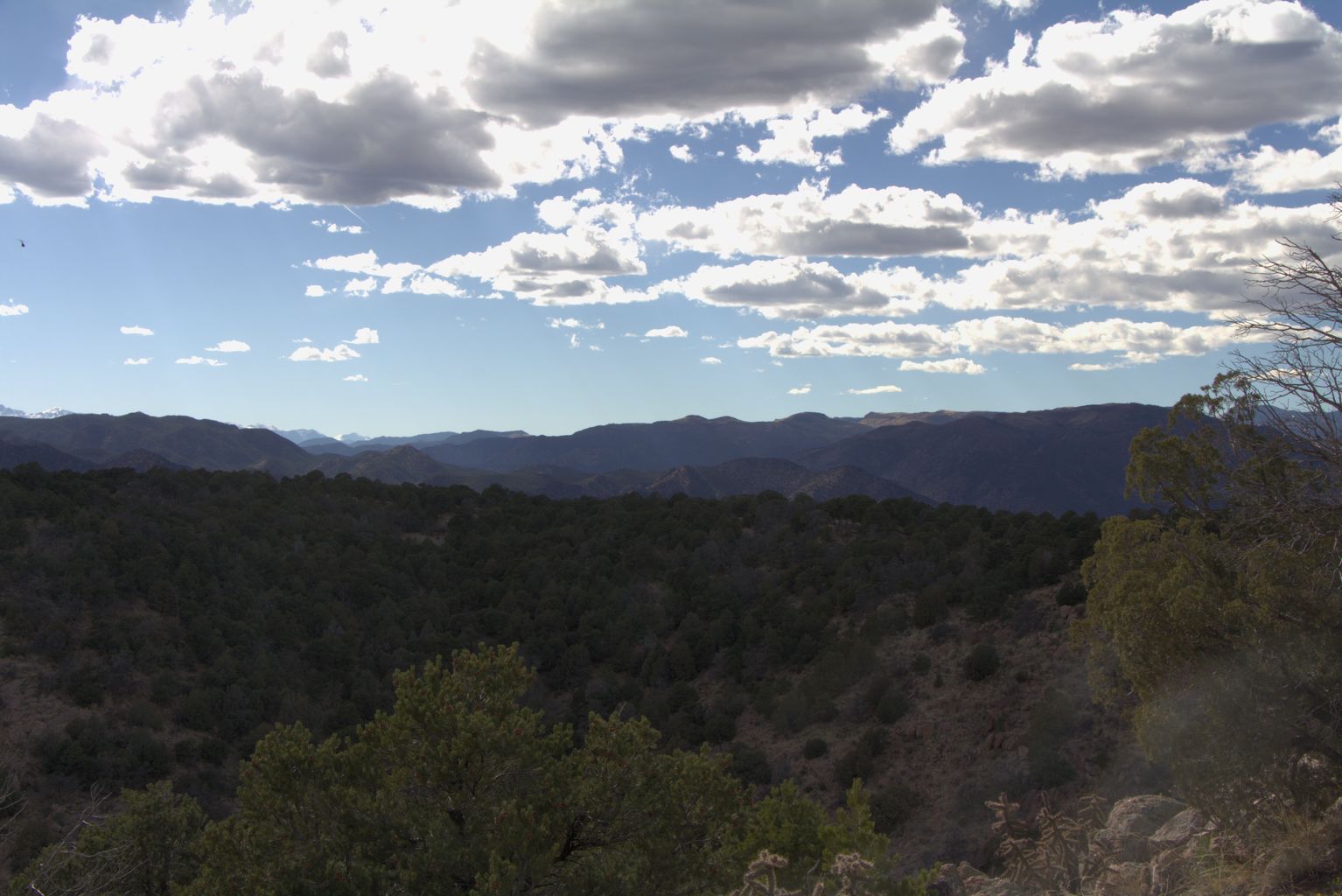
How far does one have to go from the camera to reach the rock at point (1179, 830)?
36.2 ft

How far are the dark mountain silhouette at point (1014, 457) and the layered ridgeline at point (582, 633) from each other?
78063 mm

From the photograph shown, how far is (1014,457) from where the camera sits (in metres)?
133

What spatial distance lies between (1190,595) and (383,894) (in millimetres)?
9321

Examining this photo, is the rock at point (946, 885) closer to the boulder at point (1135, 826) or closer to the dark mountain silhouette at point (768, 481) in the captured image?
the boulder at point (1135, 826)

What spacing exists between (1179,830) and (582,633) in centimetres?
2439

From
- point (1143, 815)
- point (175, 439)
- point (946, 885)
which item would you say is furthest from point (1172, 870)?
point (175, 439)

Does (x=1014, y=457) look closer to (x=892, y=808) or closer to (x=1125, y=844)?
(x=892, y=808)

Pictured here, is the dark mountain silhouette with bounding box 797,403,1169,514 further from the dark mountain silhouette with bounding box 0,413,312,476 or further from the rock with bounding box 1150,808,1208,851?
the rock with bounding box 1150,808,1208,851

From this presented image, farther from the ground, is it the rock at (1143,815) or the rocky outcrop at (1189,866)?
the rocky outcrop at (1189,866)

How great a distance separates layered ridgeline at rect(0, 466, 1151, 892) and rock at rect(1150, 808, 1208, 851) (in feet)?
14.8

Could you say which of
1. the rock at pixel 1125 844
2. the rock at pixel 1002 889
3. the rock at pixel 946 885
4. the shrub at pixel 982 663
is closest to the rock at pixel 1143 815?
the rock at pixel 1125 844

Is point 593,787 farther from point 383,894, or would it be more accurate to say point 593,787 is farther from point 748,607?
point 748,607

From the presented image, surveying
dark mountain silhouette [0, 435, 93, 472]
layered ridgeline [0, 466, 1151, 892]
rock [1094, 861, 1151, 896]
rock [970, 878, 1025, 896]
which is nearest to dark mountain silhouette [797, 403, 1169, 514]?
layered ridgeline [0, 466, 1151, 892]

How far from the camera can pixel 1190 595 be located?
35.2 feet
